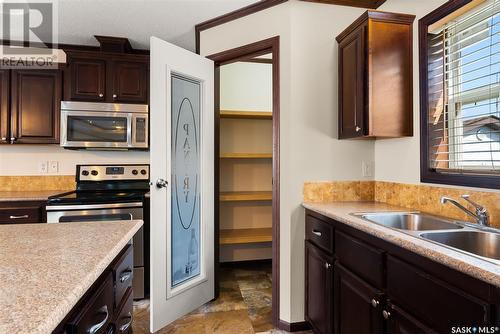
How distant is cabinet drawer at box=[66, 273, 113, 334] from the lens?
0.70 meters

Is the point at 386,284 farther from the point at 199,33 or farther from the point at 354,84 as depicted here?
the point at 199,33

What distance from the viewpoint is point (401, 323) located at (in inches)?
43.1

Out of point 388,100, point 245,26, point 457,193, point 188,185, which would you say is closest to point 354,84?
point 388,100

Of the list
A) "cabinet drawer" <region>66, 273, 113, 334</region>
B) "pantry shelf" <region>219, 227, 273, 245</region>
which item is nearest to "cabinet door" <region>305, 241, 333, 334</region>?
"pantry shelf" <region>219, 227, 273, 245</region>

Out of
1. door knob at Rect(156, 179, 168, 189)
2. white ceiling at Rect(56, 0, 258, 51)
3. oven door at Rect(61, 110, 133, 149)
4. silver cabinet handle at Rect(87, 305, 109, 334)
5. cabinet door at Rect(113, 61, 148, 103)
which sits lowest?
silver cabinet handle at Rect(87, 305, 109, 334)

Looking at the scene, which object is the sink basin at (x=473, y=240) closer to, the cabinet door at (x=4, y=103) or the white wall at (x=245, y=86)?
the white wall at (x=245, y=86)

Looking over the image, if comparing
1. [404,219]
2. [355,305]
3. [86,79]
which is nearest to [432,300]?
[355,305]

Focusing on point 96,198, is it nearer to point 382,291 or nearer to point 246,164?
point 246,164

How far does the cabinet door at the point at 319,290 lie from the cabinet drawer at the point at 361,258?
17 centimetres

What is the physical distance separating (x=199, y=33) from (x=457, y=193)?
2.38 meters

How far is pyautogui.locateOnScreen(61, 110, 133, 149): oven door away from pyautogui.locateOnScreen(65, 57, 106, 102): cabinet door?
0.68ft

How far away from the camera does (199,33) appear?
8.58ft

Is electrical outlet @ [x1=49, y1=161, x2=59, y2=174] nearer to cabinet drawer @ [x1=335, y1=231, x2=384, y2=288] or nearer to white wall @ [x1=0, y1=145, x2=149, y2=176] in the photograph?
white wall @ [x1=0, y1=145, x2=149, y2=176]

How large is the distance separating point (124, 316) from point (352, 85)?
6.23ft
